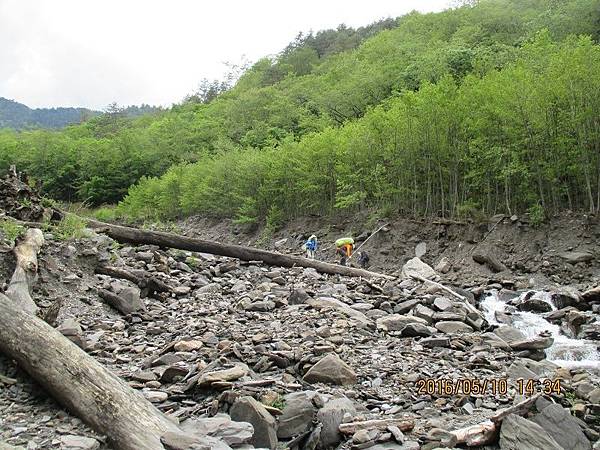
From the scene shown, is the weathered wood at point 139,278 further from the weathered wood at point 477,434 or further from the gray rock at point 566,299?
the gray rock at point 566,299

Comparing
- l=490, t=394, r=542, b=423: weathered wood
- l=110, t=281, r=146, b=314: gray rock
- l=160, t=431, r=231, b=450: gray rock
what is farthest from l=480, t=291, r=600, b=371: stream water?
l=110, t=281, r=146, b=314: gray rock

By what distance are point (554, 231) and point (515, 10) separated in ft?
165

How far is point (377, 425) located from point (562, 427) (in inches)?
89.2

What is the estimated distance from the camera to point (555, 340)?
1107cm

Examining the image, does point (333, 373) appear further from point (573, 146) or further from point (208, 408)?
point (573, 146)

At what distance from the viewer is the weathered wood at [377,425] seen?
4.91m

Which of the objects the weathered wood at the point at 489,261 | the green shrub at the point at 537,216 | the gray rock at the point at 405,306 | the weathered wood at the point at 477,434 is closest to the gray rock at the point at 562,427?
the weathered wood at the point at 477,434

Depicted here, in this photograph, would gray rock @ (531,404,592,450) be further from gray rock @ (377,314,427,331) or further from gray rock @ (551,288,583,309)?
gray rock @ (551,288,583,309)

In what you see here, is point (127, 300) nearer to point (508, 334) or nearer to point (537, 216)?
point (508, 334)

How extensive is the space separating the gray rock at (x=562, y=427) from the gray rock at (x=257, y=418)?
3.07 metres

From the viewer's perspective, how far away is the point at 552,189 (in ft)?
67.4

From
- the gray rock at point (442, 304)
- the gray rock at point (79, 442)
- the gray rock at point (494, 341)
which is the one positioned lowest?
the gray rock at point (494, 341)

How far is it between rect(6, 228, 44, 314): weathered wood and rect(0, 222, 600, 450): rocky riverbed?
0.92 ft

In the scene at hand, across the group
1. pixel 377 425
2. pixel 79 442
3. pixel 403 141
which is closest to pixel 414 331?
pixel 377 425
